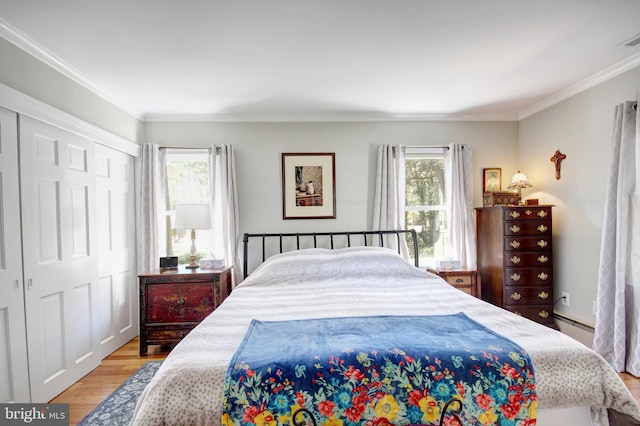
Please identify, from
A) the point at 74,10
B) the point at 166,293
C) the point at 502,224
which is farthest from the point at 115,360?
the point at 502,224

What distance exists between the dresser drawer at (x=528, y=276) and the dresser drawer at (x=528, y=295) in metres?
0.06

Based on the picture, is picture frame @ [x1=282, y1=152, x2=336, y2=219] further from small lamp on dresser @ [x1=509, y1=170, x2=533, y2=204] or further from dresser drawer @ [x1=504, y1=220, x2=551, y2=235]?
small lamp on dresser @ [x1=509, y1=170, x2=533, y2=204]

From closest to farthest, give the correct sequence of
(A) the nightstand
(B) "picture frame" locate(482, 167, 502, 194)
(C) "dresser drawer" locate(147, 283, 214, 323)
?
(C) "dresser drawer" locate(147, 283, 214, 323) → (A) the nightstand → (B) "picture frame" locate(482, 167, 502, 194)

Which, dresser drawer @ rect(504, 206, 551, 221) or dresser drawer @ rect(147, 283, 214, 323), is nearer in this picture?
dresser drawer @ rect(147, 283, 214, 323)

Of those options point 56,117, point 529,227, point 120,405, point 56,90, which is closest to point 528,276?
point 529,227

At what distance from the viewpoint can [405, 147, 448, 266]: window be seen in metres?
4.20

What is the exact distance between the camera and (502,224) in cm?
357

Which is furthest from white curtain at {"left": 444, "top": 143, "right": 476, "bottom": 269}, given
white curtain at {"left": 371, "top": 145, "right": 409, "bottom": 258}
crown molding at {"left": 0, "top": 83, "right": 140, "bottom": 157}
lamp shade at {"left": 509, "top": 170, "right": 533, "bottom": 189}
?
crown molding at {"left": 0, "top": 83, "right": 140, "bottom": 157}

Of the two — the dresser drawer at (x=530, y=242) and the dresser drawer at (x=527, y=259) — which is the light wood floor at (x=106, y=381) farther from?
the dresser drawer at (x=530, y=242)

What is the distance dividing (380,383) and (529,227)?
117 inches

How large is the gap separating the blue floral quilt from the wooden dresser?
2059 millimetres

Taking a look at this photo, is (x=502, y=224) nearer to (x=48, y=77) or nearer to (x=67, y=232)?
(x=67, y=232)

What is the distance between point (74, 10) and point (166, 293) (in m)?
2.44

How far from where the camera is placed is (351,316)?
2000 mm
